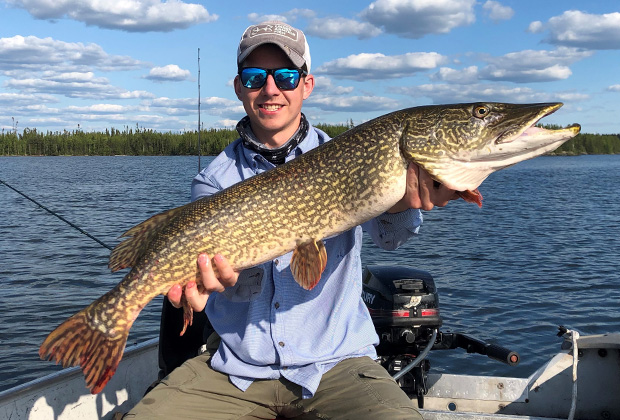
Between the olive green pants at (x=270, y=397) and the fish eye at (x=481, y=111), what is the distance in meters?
1.29

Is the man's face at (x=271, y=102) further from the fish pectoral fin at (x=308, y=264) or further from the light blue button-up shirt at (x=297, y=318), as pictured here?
the fish pectoral fin at (x=308, y=264)

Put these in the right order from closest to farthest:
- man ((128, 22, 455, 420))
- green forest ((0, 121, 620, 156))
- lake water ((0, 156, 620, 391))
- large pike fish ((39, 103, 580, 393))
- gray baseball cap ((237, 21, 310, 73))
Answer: large pike fish ((39, 103, 580, 393))
man ((128, 22, 455, 420))
gray baseball cap ((237, 21, 310, 73))
lake water ((0, 156, 620, 391))
green forest ((0, 121, 620, 156))

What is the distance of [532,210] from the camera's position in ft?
68.1

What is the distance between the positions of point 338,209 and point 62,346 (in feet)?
4.48

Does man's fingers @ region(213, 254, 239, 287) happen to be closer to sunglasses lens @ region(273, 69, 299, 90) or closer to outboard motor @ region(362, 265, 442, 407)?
sunglasses lens @ region(273, 69, 299, 90)

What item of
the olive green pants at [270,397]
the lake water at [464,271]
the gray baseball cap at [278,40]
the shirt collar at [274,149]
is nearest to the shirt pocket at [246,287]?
the olive green pants at [270,397]

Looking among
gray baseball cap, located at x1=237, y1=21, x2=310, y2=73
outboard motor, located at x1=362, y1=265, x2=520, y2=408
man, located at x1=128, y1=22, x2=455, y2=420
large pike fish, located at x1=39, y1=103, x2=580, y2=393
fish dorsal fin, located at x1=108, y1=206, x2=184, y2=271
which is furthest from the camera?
outboard motor, located at x1=362, y1=265, x2=520, y2=408

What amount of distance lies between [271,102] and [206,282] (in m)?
1.07

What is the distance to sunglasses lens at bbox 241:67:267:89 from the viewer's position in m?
3.19

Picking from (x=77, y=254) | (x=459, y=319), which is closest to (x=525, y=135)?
(x=459, y=319)

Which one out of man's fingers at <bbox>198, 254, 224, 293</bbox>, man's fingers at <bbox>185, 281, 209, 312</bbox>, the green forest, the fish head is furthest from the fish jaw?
the green forest

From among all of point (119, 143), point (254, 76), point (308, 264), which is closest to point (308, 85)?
point (254, 76)

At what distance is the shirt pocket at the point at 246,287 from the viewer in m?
2.90

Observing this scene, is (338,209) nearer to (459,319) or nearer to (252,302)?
(252,302)
